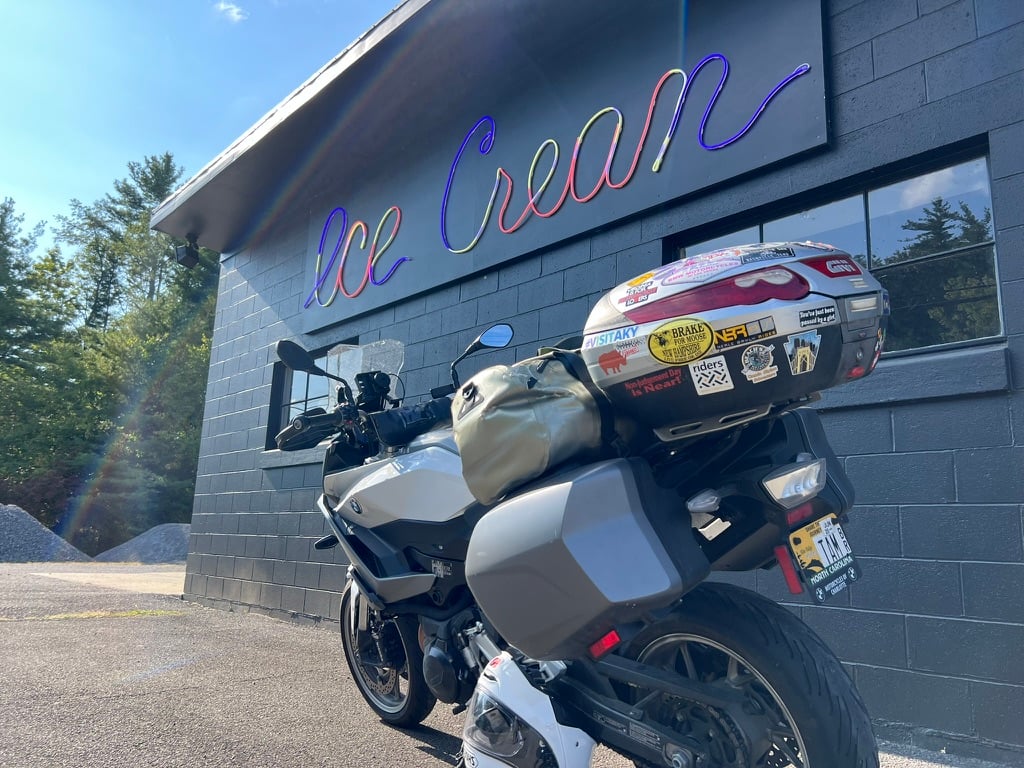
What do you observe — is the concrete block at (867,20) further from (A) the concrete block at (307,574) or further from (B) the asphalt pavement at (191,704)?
(A) the concrete block at (307,574)

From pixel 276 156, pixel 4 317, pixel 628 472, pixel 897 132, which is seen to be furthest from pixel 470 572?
pixel 4 317

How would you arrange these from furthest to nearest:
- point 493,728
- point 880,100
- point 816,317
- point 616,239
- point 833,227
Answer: point 616,239 → point 833,227 → point 880,100 → point 493,728 → point 816,317

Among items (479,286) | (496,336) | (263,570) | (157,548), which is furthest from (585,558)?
(157,548)

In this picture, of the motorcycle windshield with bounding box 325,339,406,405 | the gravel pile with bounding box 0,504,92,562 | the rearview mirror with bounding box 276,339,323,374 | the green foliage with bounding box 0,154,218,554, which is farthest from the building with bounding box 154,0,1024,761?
the green foliage with bounding box 0,154,218,554

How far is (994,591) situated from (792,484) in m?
1.91

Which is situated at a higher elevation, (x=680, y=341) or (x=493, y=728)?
(x=680, y=341)

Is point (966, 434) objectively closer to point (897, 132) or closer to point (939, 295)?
point (939, 295)

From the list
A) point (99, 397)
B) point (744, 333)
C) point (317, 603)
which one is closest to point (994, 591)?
point (744, 333)

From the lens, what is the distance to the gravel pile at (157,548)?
55.8 feet

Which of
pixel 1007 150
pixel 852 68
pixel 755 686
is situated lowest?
pixel 755 686

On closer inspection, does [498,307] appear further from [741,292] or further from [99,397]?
[99,397]

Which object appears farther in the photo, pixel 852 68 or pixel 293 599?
pixel 293 599

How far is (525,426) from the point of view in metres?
1.74

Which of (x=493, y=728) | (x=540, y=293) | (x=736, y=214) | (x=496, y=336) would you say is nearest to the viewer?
(x=493, y=728)
